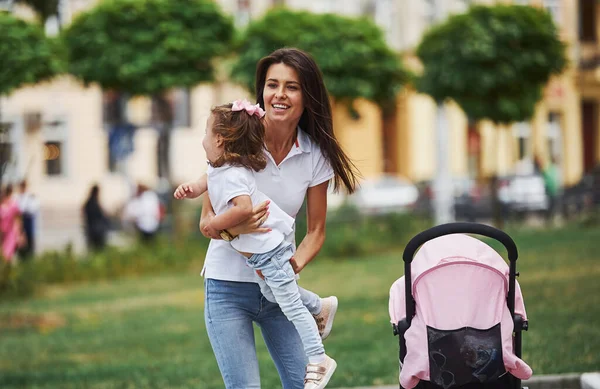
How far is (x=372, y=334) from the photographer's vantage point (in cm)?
1107

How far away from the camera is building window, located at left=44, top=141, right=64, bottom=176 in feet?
133

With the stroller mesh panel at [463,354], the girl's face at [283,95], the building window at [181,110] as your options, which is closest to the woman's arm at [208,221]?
the girl's face at [283,95]

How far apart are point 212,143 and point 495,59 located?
1809 centimetres

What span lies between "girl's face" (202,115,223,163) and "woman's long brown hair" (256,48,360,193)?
1.30ft

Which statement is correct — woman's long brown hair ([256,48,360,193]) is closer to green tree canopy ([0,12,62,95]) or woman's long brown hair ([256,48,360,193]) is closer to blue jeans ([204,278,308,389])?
blue jeans ([204,278,308,389])

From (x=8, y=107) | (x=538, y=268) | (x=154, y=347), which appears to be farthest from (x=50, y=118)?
(x=154, y=347)

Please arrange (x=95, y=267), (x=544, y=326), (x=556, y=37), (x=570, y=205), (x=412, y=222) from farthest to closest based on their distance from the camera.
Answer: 1. (x=570, y=205)
2. (x=412, y=222)
3. (x=556, y=37)
4. (x=95, y=267)
5. (x=544, y=326)

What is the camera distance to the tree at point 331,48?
2062 cm

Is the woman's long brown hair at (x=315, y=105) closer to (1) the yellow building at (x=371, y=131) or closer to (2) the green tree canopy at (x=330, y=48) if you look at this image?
(2) the green tree canopy at (x=330, y=48)

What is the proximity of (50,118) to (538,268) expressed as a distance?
2728cm

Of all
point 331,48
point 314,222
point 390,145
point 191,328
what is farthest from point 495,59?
point 390,145

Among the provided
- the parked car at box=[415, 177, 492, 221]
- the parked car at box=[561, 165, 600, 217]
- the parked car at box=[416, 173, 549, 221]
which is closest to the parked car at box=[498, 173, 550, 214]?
the parked car at box=[416, 173, 549, 221]

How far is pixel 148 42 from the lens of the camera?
69.1 ft

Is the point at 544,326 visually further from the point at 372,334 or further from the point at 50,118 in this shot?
the point at 50,118
